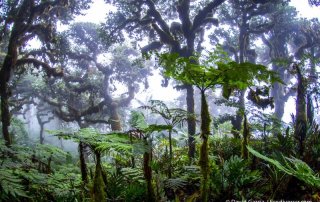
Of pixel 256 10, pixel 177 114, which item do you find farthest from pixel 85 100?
pixel 177 114

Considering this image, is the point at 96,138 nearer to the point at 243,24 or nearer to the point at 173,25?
the point at 173,25

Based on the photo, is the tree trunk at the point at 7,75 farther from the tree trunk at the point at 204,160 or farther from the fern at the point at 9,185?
the tree trunk at the point at 204,160

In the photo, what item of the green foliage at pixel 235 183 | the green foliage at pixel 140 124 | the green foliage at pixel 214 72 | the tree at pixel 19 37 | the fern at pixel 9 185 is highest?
the tree at pixel 19 37

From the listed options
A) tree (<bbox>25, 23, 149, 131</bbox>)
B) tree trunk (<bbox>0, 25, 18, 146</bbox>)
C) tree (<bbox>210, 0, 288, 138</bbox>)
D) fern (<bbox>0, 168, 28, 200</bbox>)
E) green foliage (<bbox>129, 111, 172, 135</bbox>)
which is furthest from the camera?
tree (<bbox>25, 23, 149, 131</bbox>)

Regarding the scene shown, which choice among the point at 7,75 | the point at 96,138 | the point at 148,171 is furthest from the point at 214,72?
the point at 7,75

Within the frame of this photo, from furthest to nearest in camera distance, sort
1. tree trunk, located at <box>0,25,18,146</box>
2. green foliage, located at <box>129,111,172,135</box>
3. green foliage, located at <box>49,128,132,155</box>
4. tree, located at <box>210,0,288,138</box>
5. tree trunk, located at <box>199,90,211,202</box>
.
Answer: tree, located at <box>210,0,288,138</box> → tree trunk, located at <box>0,25,18,146</box> → green foliage, located at <box>129,111,172,135</box> → tree trunk, located at <box>199,90,211,202</box> → green foliage, located at <box>49,128,132,155</box>

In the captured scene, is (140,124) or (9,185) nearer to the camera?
(9,185)

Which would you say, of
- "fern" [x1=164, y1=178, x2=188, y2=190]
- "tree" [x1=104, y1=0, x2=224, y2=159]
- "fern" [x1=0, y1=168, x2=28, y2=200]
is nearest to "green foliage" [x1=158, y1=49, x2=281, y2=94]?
"fern" [x1=164, y1=178, x2=188, y2=190]

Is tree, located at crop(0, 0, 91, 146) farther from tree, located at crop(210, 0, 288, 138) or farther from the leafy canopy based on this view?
tree, located at crop(210, 0, 288, 138)

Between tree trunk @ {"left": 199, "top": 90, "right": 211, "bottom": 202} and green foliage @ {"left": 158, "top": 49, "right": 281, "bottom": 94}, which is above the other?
green foliage @ {"left": 158, "top": 49, "right": 281, "bottom": 94}

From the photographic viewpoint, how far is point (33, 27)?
12.4 m

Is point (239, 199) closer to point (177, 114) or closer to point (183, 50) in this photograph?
point (177, 114)

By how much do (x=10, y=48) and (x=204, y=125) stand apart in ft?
34.8

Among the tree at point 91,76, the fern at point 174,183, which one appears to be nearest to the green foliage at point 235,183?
the fern at point 174,183
